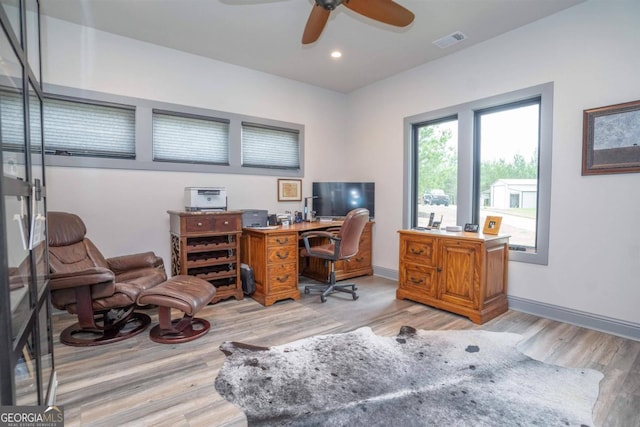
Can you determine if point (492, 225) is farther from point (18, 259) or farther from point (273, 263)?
point (18, 259)

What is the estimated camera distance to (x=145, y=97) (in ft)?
11.7

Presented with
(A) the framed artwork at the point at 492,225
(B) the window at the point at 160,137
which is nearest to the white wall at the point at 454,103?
(B) the window at the point at 160,137

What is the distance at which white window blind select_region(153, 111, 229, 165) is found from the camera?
3.75m

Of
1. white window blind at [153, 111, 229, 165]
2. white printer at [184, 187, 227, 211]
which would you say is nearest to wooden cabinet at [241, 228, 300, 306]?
white printer at [184, 187, 227, 211]

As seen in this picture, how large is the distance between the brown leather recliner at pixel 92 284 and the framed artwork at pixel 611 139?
13.7 feet

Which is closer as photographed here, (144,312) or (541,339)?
(541,339)

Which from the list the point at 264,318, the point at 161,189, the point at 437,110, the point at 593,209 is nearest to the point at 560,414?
the point at 593,209

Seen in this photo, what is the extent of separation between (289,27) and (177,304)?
2905 mm

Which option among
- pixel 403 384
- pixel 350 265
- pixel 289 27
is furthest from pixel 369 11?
pixel 350 265

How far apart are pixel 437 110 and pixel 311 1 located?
2.11m

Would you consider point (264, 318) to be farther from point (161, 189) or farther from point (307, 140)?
point (307, 140)

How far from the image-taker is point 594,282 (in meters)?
2.87

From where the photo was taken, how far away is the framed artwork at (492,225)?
3.36m

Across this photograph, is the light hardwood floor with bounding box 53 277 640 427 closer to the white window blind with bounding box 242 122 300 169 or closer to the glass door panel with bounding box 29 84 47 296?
the glass door panel with bounding box 29 84 47 296
